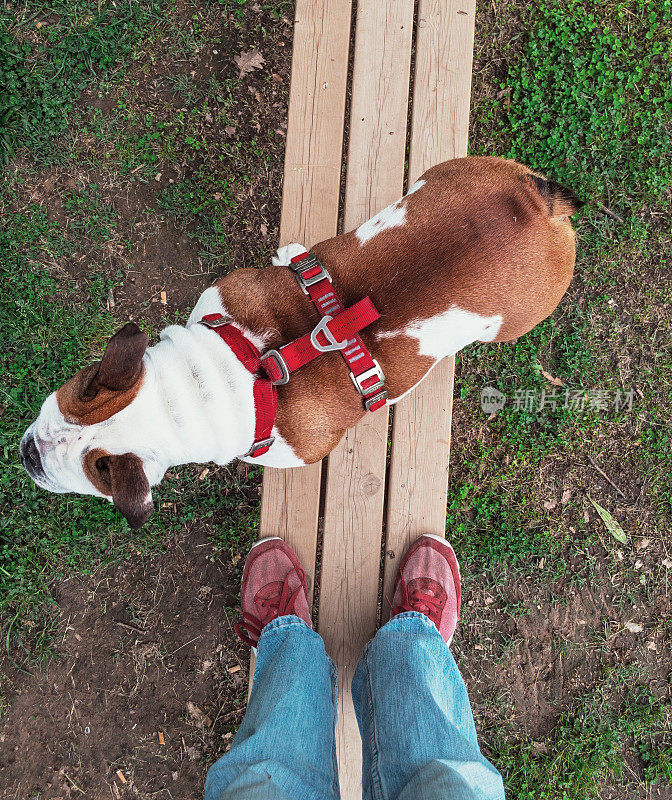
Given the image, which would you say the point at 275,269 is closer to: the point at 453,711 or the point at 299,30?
the point at 299,30

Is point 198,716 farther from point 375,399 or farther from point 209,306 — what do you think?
point 209,306

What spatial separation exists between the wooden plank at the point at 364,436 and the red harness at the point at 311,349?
0.72m

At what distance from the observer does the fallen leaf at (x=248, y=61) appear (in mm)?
3988

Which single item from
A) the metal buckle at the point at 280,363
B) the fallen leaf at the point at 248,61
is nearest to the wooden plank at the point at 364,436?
the metal buckle at the point at 280,363

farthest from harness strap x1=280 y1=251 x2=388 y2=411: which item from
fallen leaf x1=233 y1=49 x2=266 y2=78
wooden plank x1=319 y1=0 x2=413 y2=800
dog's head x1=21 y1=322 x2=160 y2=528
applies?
fallen leaf x1=233 y1=49 x2=266 y2=78

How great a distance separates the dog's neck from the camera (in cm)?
253

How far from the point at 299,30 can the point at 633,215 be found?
272cm

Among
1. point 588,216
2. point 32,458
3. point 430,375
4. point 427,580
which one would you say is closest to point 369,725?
point 427,580

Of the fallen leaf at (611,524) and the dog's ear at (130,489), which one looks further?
the fallen leaf at (611,524)

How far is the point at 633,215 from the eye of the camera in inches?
161

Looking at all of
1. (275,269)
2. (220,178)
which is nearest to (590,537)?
(275,269)

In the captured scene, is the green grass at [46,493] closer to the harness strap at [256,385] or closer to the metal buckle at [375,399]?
the harness strap at [256,385]

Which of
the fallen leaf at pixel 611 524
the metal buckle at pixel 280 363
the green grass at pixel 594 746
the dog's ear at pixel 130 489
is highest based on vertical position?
the metal buckle at pixel 280 363

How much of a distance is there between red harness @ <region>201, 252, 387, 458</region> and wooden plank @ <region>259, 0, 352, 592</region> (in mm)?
723
